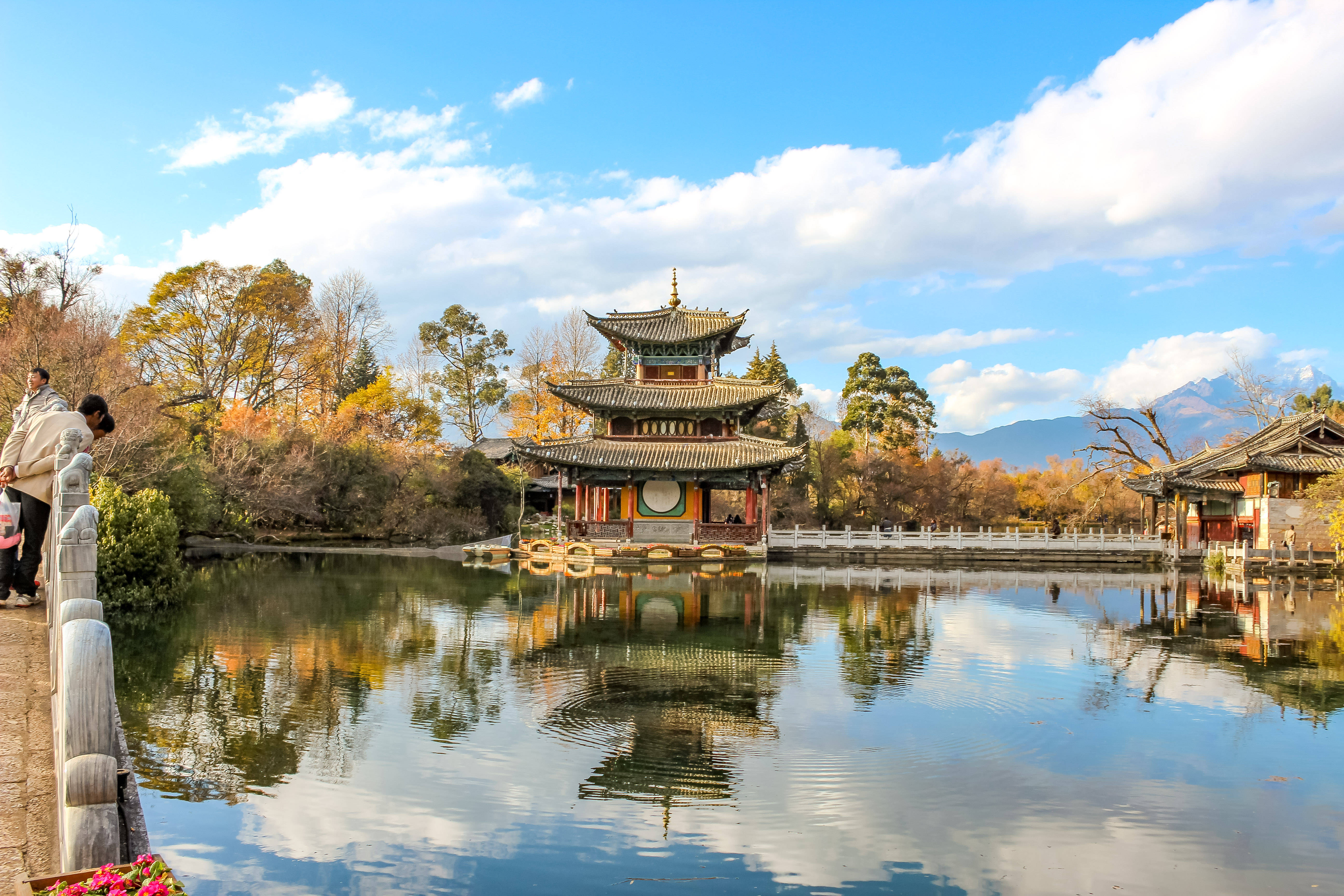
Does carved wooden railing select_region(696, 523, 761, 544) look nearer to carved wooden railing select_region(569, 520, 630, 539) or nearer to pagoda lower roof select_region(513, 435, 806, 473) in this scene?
pagoda lower roof select_region(513, 435, 806, 473)

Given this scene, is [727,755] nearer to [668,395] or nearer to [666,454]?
[666,454]

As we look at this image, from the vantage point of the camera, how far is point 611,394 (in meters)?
33.5

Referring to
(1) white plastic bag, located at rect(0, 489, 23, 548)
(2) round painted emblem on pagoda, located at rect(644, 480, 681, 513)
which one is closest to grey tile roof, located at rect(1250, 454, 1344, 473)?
(2) round painted emblem on pagoda, located at rect(644, 480, 681, 513)

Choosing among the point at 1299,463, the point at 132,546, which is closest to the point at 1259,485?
the point at 1299,463

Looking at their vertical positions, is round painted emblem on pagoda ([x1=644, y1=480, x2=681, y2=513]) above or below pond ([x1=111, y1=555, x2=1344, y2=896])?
above

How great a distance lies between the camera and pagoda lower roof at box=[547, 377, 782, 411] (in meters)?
32.4

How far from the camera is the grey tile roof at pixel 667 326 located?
34.0 meters

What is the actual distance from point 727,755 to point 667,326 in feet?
93.8

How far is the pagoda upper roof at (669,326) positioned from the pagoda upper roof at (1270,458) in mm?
16937

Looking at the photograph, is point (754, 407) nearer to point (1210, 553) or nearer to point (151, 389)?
point (1210, 553)

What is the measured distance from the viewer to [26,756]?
446 cm

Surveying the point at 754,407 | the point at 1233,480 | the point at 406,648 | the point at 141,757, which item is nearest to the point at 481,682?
the point at 406,648

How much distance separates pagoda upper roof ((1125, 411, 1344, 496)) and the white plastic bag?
34.1 meters

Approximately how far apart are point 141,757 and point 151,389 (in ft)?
69.7
